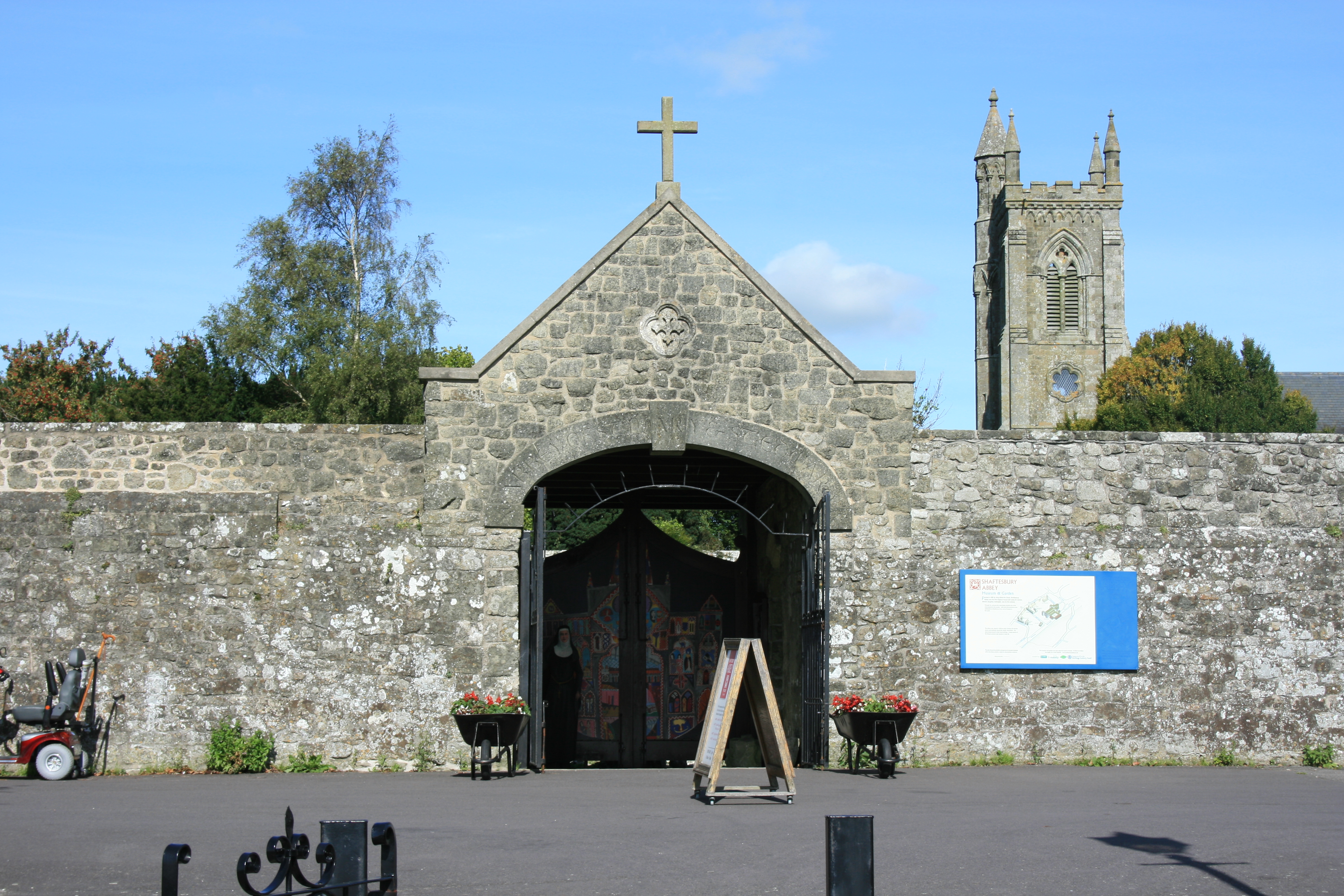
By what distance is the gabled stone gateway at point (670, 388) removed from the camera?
1248 centimetres

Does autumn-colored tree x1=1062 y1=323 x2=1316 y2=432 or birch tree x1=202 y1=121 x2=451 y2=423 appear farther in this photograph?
autumn-colored tree x1=1062 y1=323 x2=1316 y2=432

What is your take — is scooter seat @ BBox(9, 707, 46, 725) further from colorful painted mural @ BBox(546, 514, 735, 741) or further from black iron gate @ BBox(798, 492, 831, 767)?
black iron gate @ BBox(798, 492, 831, 767)

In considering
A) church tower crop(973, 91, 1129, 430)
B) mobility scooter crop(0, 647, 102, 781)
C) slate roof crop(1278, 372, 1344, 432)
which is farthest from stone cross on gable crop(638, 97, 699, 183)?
church tower crop(973, 91, 1129, 430)

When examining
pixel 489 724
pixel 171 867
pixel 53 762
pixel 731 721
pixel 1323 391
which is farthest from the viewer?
pixel 1323 391

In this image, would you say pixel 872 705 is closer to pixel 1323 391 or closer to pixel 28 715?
pixel 28 715

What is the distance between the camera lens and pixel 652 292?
12719 millimetres

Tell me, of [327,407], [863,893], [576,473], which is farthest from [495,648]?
[327,407]

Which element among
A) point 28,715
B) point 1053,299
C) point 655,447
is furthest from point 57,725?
point 1053,299

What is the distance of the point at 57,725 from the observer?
11.4m

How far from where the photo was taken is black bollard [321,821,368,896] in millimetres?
3889

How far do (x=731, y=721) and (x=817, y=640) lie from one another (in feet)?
10.1

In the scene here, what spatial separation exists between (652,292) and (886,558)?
3.53 m

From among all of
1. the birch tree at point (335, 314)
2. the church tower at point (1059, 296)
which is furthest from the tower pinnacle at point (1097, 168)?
the birch tree at point (335, 314)

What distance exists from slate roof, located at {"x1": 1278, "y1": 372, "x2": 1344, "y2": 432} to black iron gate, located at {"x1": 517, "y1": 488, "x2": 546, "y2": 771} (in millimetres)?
46106
